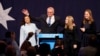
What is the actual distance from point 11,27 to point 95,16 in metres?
3.24

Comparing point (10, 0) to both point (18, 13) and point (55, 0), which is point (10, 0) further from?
point (55, 0)

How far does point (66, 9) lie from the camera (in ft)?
44.0

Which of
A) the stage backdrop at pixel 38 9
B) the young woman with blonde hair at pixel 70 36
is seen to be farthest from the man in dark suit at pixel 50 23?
the stage backdrop at pixel 38 9

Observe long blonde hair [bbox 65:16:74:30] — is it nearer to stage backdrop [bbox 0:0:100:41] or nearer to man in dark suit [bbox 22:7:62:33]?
man in dark suit [bbox 22:7:62:33]

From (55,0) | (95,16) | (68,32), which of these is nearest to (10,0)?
(55,0)

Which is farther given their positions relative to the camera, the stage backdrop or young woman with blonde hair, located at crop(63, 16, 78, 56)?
the stage backdrop

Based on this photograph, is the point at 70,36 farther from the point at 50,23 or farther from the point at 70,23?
the point at 50,23

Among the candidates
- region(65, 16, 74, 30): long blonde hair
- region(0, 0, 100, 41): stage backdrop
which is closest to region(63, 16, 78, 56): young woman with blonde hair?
region(65, 16, 74, 30): long blonde hair

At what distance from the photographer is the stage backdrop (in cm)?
1338

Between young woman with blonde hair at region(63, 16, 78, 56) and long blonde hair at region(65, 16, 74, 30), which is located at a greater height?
long blonde hair at region(65, 16, 74, 30)

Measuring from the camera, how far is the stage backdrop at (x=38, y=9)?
1338cm

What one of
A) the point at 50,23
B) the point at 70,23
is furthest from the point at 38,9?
the point at 70,23

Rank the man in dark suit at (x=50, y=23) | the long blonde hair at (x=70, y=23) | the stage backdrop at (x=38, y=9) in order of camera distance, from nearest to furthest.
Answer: the long blonde hair at (x=70, y=23), the man in dark suit at (x=50, y=23), the stage backdrop at (x=38, y=9)

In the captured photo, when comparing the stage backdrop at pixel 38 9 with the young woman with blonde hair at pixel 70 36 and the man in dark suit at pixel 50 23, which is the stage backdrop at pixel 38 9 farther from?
the young woman with blonde hair at pixel 70 36
